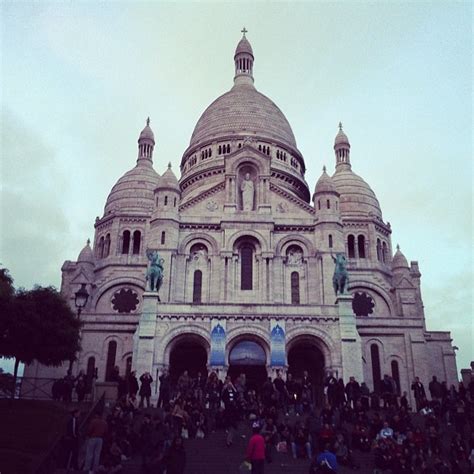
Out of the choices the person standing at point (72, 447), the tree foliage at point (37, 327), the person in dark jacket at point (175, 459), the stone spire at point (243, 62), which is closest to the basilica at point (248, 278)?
the tree foliage at point (37, 327)

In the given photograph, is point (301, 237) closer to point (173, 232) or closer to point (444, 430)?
point (173, 232)

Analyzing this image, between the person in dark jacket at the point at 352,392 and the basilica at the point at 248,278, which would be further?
the basilica at the point at 248,278

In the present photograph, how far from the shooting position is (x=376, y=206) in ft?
178

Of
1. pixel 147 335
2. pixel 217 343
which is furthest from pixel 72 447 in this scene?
pixel 217 343

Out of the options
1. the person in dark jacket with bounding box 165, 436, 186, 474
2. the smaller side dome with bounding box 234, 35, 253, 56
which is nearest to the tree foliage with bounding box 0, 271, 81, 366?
the person in dark jacket with bounding box 165, 436, 186, 474

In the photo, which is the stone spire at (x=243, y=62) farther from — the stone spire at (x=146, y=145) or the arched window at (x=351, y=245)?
the arched window at (x=351, y=245)

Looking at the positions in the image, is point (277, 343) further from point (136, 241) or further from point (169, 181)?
point (136, 241)

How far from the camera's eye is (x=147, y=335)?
115 ft

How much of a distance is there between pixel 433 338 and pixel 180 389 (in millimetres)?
24538

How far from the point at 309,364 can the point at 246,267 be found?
24.0 feet

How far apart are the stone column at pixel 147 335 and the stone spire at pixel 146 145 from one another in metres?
25.4

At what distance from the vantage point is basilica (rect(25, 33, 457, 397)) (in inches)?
1395

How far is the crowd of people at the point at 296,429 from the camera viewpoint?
17.1 meters

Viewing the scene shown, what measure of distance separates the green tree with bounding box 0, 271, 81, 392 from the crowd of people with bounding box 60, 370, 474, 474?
19.0 ft
